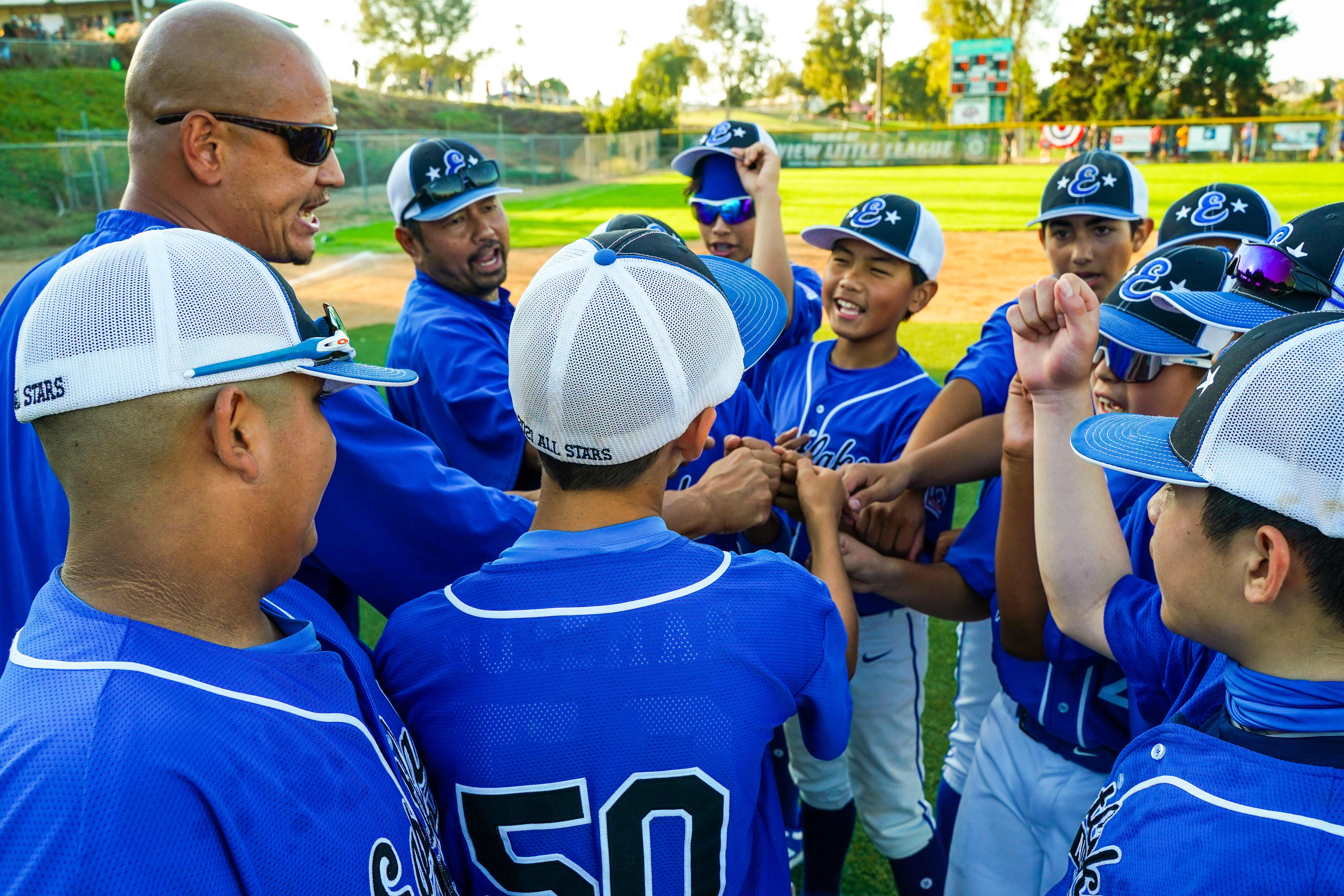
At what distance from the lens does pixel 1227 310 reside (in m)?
2.00

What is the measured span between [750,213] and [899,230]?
883 millimetres

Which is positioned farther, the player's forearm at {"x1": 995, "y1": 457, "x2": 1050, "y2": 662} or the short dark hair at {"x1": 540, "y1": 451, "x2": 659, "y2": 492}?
the player's forearm at {"x1": 995, "y1": 457, "x2": 1050, "y2": 662}

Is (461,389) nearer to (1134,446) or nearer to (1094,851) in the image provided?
(1134,446)

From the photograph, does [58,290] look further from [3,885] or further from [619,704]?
[619,704]

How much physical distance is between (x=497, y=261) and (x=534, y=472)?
979mm

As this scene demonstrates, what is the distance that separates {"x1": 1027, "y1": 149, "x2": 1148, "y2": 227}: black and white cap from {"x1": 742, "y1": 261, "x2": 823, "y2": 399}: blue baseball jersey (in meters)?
1.03

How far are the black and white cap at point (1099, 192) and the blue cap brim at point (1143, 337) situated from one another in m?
1.67

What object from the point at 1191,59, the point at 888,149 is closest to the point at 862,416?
the point at 888,149

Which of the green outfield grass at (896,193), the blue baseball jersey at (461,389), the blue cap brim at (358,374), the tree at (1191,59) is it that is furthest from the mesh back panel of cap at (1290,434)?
the tree at (1191,59)

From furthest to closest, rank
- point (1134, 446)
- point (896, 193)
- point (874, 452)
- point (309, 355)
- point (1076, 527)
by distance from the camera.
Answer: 1. point (896, 193)
2. point (874, 452)
3. point (1076, 527)
4. point (1134, 446)
5. point (309, 355)

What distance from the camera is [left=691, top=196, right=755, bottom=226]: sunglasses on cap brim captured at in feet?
13.2

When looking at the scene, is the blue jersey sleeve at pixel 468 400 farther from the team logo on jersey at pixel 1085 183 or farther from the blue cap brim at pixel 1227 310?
the team logo on jersey at pixel 1085 183

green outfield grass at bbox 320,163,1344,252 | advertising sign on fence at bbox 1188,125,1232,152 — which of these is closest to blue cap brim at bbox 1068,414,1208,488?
green outfield grass at bbox 320,163,1344,252

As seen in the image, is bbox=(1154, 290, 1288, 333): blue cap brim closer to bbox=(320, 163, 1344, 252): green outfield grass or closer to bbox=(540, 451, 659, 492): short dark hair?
bbox=(540, 451, 659, 492): short dark hair
